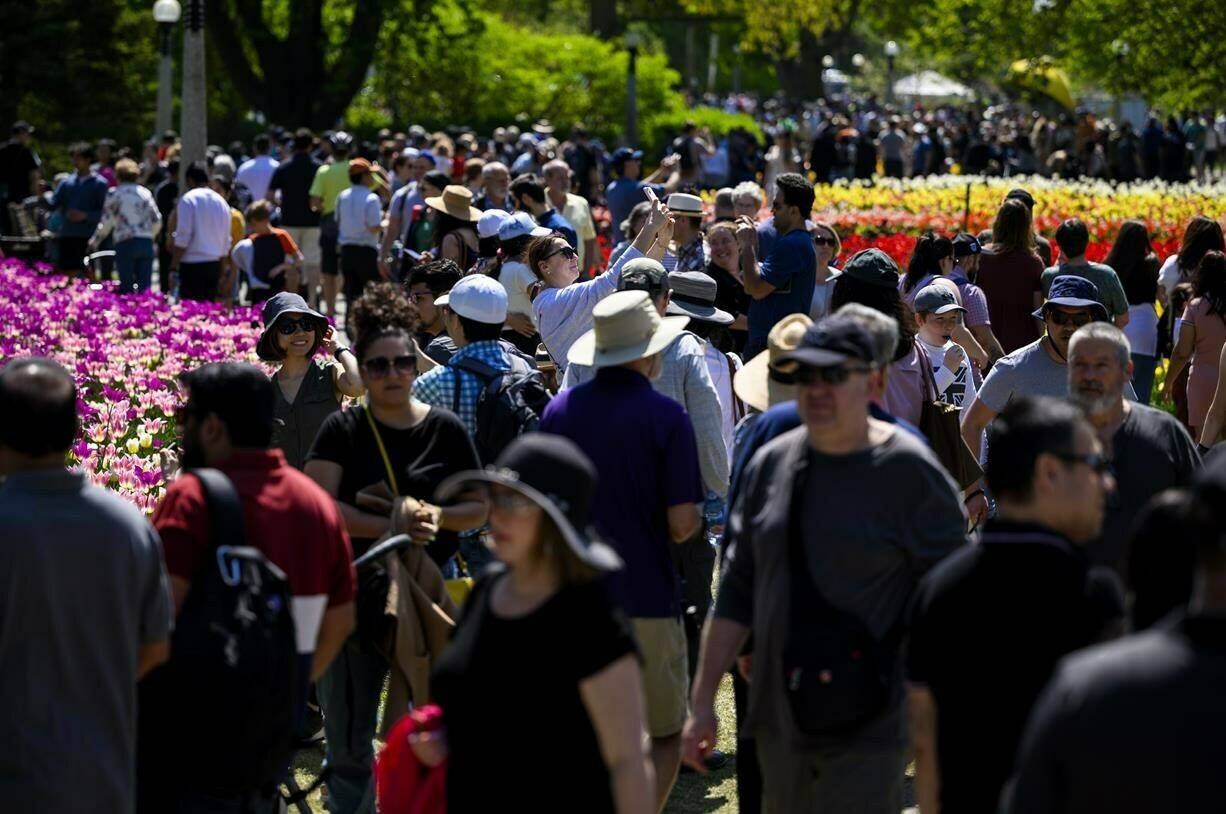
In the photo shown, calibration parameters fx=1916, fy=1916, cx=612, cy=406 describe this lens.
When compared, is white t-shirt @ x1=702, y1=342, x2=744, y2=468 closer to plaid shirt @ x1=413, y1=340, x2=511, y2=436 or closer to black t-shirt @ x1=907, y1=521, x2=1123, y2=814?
plaid shirt @ x1=413, y1=340, x2=511, y2=436

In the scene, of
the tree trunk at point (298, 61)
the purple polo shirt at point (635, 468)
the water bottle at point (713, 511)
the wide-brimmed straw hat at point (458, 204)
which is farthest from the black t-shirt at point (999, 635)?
the tree trunk at point (298, 61)

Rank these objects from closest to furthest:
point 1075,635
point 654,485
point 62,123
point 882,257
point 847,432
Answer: point 1075,635
point 847,432
point 654,485
point 882,257
point 62,123

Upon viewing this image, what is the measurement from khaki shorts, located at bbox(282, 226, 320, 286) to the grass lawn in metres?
Answer: 13.2

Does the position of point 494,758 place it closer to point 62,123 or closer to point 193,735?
point 193,735

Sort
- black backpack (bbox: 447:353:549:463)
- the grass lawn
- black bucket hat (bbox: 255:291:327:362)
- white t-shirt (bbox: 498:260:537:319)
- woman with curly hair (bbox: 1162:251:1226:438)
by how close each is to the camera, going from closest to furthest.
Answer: black backpack (bbox: 447:353:549:463) < the grass lawn < black bucket hat (bbox: 255:291:327:362) < white t-shirt (bbox: 498:260:537:319) < woman with curly hair (bbox: 1162:251:1226:438)

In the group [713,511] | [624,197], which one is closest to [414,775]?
[713,511]

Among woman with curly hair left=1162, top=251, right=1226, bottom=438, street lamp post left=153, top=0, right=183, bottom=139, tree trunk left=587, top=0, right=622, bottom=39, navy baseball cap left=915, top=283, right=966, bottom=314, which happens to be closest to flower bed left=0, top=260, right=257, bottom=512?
navy baseball cap left=915, top=283, right=966, bottom=314

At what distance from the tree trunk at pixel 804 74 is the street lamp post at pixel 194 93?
60416mm

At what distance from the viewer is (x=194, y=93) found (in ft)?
70.3

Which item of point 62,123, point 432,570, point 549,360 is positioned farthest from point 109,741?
point 62,123

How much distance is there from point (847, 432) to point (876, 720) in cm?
72

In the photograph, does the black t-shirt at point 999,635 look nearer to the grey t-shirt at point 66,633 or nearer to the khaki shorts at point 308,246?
the grey t-shirt at point 66,633

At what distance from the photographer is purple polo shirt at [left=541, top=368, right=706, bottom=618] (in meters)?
5.73

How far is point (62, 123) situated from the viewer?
40375mm
